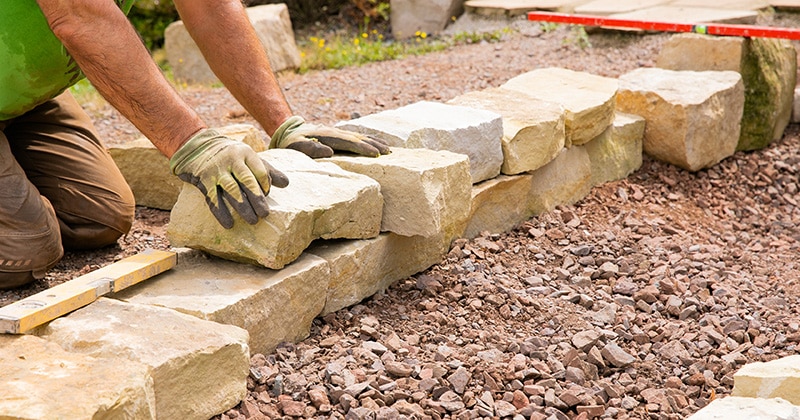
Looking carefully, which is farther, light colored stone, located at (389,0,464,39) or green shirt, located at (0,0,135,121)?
light colored stone, located at (389,0,464,39)

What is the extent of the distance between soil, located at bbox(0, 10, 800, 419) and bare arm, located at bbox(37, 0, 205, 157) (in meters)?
0.76

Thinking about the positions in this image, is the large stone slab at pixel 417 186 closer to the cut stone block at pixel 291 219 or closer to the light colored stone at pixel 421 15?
the cut stone block at pixel 291 219

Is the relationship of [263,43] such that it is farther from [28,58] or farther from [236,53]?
[28,58]

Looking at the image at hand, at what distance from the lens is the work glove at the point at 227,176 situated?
2.72 meters

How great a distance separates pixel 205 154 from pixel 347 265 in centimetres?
59

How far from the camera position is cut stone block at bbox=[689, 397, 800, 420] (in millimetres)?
2070

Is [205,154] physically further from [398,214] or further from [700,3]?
[700,3]

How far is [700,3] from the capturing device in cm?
694

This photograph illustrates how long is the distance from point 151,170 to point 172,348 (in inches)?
75.9

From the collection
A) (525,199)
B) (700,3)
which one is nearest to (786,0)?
(700,3)

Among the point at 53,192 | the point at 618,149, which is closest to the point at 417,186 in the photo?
the point at 53,192

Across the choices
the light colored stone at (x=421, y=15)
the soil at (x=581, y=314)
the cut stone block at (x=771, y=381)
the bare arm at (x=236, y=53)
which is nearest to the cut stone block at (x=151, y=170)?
the soil at (x=581, y=314)

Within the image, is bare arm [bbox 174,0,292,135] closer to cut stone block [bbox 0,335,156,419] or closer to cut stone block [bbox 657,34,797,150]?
cut stone block [bbox 0,335,156,419]

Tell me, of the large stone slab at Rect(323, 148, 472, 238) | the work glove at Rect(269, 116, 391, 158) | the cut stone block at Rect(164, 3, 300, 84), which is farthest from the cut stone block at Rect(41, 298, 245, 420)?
the cut stone block at Rect(164, 3, 300, 84)
